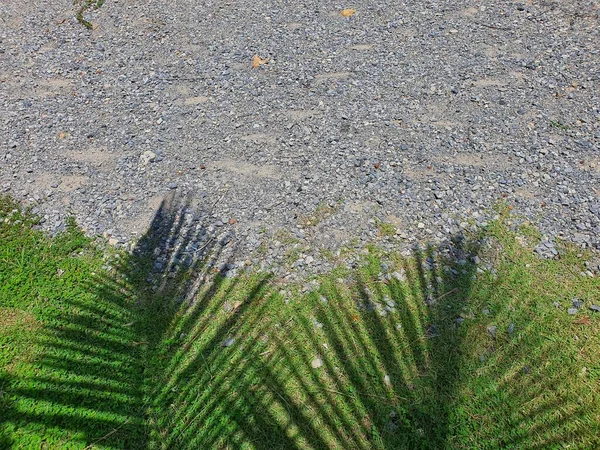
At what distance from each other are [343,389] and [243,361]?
0.65 meters

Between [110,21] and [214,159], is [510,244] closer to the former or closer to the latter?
[214,159]

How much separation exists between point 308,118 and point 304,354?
96.2 inches

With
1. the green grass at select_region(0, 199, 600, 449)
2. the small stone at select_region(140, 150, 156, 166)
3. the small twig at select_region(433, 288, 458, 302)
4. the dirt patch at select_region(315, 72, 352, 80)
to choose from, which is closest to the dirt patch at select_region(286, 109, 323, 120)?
the dirt patch at select_region(315, 72, 352, 80)

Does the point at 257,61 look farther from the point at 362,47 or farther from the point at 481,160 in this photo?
the point at 481,160

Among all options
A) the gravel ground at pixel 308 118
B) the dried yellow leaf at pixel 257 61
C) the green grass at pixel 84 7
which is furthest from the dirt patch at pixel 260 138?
the green grass at pixel 84 7

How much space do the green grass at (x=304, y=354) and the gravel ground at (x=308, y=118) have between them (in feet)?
1.12

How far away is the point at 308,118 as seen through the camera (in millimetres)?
4523

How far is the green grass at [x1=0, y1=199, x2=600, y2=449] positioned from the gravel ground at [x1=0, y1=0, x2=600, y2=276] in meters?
0.34

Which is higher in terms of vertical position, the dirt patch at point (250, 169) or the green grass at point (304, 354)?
the dirt patch at point (250, 169)

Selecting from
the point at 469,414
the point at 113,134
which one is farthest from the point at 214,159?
the point at 469,414

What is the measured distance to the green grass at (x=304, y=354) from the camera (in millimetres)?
2641

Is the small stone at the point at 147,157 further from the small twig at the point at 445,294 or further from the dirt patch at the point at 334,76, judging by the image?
the small twig at the point at 445,294

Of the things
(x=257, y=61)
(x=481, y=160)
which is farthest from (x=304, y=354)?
(x=257, y=61)

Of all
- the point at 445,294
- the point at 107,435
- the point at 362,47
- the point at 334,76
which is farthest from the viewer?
the point at 362,47
